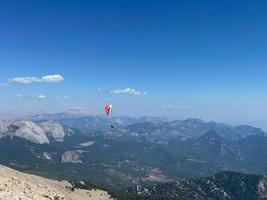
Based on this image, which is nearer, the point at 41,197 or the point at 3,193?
the point at 3,193

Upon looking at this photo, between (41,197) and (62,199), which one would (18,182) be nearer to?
→ (41,197)

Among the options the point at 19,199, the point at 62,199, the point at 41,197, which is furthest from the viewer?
the point at 62,199

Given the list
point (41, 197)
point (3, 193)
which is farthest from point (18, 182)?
point (3, 193)

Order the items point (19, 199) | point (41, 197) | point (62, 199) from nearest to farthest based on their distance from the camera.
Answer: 1. point (19, 199)
2. point (41, 197)
3. point (62, 199)

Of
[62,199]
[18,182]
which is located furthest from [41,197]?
[62,199]

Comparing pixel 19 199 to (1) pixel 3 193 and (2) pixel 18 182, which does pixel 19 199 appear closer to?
(1) pixel 3 193

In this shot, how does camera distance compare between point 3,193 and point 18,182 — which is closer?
point 3,193

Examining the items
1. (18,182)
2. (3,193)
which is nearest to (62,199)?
(18,182)

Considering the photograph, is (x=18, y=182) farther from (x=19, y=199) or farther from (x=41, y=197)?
(x=19, y=199)
